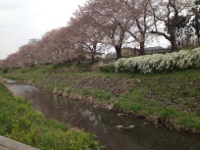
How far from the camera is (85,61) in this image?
136 ft

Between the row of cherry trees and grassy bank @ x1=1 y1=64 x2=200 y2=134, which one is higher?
the row of cherry trees

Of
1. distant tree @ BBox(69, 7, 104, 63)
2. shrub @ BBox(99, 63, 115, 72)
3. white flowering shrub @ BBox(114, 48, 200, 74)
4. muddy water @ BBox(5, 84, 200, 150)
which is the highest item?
distant tree @ BBox(69, 7, 104, 63)

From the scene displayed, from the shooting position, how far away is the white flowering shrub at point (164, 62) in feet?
50.4

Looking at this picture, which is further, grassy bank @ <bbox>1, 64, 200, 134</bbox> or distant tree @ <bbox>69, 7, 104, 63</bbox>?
distant tree @ <bbox>69, 7, 104, 63</bbox>

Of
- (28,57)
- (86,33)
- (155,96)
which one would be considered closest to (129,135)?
(155,96)

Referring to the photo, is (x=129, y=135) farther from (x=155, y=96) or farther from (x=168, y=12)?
(x=168, y=12)

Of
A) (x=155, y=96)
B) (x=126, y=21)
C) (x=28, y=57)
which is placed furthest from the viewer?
(x=28, y=57)

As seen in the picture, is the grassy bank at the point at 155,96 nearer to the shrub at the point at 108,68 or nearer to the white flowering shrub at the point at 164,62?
the white flowering shrub at the point at 164,62

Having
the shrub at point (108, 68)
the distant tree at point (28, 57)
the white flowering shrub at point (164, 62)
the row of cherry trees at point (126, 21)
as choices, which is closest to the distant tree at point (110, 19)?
the row of cherry trees at point (126, 21)

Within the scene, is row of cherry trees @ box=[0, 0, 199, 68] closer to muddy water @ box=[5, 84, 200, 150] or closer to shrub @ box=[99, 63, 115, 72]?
shrub @ box=[99, 63, 115, 72]

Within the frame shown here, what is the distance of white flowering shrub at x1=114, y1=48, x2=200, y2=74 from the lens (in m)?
15.4

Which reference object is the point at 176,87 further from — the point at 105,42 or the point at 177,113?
the point at 105,42

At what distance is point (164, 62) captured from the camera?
17234 millimetres

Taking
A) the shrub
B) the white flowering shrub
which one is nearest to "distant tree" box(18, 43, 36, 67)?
the shrub
